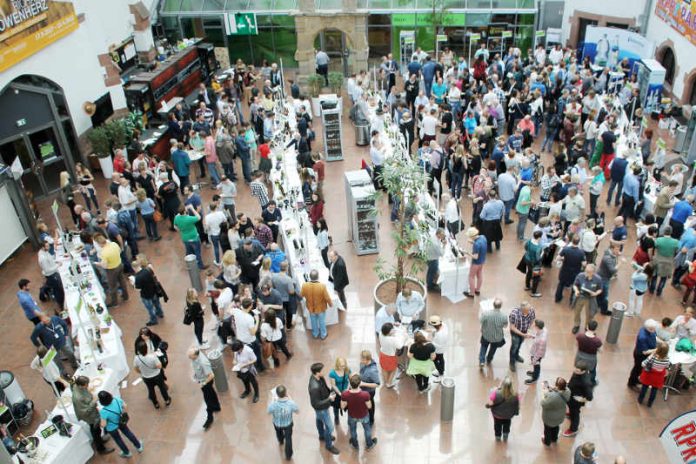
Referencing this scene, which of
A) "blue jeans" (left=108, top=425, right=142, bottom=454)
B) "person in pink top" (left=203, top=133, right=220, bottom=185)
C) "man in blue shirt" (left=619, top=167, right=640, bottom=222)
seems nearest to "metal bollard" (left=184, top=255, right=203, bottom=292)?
"blue jeans" (left=108, top=425, right=142, bottom=454)

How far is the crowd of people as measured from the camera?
27.3ft

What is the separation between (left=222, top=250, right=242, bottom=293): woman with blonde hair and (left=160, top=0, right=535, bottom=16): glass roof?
1385 centimetres

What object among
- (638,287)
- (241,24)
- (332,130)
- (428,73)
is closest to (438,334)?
(638,287)

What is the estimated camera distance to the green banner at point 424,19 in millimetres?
22497

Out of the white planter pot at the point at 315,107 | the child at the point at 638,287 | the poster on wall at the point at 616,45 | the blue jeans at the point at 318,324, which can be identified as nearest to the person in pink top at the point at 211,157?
the white planter pot at the point at 315,107

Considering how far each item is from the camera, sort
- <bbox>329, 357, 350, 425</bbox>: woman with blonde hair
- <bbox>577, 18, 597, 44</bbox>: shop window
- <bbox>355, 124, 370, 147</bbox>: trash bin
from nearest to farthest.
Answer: <bbox>329, 357, 350, 425</bbox>: woman with blonde hair → <bbox>355, 124, 370, 147</bbox>: trash bin → <bbox>577, 18, 597, 44</bbox>: shop window

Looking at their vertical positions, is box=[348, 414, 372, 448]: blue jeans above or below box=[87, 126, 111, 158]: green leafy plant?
below

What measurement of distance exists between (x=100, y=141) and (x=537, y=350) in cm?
1210

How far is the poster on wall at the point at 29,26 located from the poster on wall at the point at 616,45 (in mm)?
15878

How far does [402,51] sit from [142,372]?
17.6 meters

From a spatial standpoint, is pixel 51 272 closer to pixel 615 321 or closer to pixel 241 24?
pixel 615 321

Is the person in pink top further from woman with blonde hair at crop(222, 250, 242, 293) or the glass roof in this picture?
the glass roof

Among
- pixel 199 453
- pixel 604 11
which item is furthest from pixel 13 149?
pixel 604 11

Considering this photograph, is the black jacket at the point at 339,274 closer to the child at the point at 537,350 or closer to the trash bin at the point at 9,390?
the child at the point at 537,350
